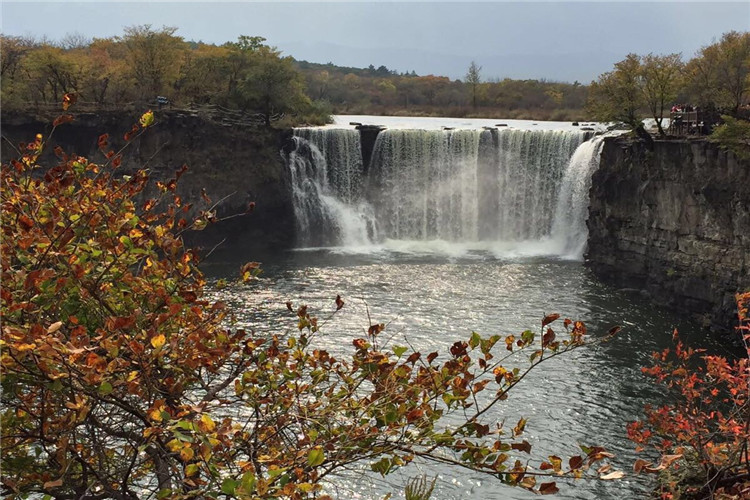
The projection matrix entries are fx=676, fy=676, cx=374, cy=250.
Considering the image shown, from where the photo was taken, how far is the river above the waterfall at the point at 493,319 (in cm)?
1622

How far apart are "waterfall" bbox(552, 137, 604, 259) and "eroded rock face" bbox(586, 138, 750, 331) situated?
6.75 feet

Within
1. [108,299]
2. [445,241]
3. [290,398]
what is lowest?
[445,241]

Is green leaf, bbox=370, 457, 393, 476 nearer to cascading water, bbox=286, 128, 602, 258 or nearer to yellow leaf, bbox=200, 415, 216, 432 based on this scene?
yellow leaf, bbox=200, 415, 216, 432

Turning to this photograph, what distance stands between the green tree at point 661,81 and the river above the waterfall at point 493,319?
9.19 m

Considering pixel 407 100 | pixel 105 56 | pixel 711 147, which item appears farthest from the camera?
pixel 407 100

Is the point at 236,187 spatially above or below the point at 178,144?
below

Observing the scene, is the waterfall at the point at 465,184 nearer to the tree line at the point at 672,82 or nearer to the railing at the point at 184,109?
the tree line at the point at 672,82

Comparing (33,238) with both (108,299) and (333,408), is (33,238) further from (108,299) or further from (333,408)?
(333,408)

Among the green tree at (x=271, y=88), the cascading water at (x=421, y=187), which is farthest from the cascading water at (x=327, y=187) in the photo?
the green tree at (x=271, y=88)

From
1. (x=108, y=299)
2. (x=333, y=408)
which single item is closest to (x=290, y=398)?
(x=333, y=408)

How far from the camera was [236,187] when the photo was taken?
43.4m

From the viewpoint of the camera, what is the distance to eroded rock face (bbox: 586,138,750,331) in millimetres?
27156

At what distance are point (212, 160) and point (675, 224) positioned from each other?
2763 centimetres

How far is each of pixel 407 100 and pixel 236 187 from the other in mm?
44781
